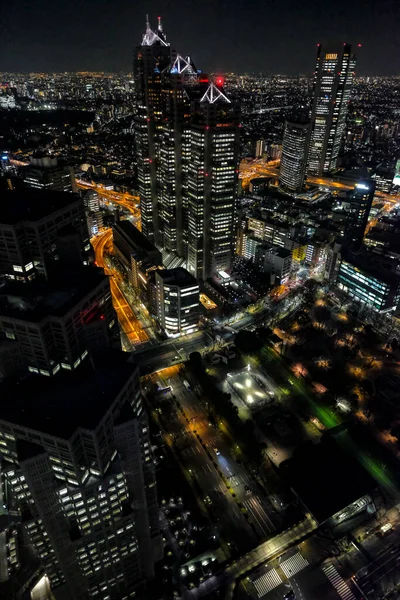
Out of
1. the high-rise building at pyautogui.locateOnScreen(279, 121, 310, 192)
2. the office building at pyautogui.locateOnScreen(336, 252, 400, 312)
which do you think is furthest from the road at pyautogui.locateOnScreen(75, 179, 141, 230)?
the office building at pyautogui.locateOnScreen(336, 252, 400, 312)

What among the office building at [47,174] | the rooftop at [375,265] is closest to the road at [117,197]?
the office building at [47,174]

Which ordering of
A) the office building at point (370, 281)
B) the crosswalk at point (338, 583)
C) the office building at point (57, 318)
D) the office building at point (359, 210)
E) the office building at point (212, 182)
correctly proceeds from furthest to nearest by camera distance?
1. the office building at point (359, 210)
2. the office building at point (370, 281)
3. the office building at point (212, 182)
4. the crosswalk at point (338, 583)
5. the office building at point (57, 318)

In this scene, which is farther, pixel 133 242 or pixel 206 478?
pixel 133 242

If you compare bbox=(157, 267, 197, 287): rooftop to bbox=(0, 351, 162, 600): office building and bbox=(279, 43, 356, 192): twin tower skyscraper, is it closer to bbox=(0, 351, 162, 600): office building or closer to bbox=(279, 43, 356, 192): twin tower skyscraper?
bbox=(0, 351, 162, 600): office building

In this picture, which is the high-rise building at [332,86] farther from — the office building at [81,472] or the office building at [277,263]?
the office building at [81,472]

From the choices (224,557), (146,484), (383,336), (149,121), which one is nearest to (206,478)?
(224,557)

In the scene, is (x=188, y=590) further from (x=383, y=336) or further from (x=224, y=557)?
(x=383, y=336)
